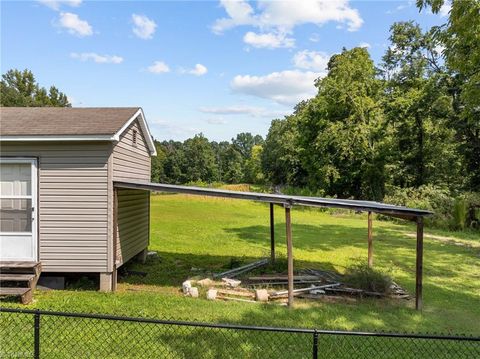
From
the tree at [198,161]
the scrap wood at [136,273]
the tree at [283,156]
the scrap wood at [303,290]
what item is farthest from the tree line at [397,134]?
the tree at [198,161]

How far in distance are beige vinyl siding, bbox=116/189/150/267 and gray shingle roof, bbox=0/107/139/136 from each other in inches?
57.7

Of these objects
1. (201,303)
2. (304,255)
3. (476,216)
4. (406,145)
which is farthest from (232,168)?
(201,303)

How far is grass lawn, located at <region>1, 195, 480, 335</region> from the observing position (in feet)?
Answer: 20.2

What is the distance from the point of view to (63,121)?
8047mm

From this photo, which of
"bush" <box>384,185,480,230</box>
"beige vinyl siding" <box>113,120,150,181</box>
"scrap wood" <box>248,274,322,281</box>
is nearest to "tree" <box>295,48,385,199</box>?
"bush" <box>384,185,480,230</box>

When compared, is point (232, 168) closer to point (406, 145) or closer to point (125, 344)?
point (406, 145)

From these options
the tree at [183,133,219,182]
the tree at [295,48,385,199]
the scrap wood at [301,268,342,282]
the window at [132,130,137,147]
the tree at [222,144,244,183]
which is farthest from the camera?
the tree at [222,144,244,183]

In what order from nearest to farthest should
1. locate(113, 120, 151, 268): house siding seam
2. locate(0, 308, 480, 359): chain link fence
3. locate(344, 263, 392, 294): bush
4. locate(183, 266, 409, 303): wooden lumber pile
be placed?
locate(0, 308, 480, 359): chain link fence < locate(183, 266, 409, 303): wooden lumber pile < locate(344, 263, 392, 294): bush < locate(113, 120, 151, 268): house siding seam

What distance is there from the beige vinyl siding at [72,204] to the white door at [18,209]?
0.13 m

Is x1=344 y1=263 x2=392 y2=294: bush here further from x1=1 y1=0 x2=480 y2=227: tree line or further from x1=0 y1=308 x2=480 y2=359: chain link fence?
x1=1 y1=0 x2=480 y2=227: tree line

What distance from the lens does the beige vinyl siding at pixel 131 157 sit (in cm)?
Answer: 793

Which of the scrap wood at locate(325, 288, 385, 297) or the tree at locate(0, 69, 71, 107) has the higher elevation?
the tree at locate(0, 69, 71, 107)

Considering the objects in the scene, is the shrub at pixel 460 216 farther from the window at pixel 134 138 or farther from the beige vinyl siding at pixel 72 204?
the beige vinyl siding at pixel 72 204

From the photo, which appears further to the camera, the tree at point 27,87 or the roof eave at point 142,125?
the tree at point 27,87
